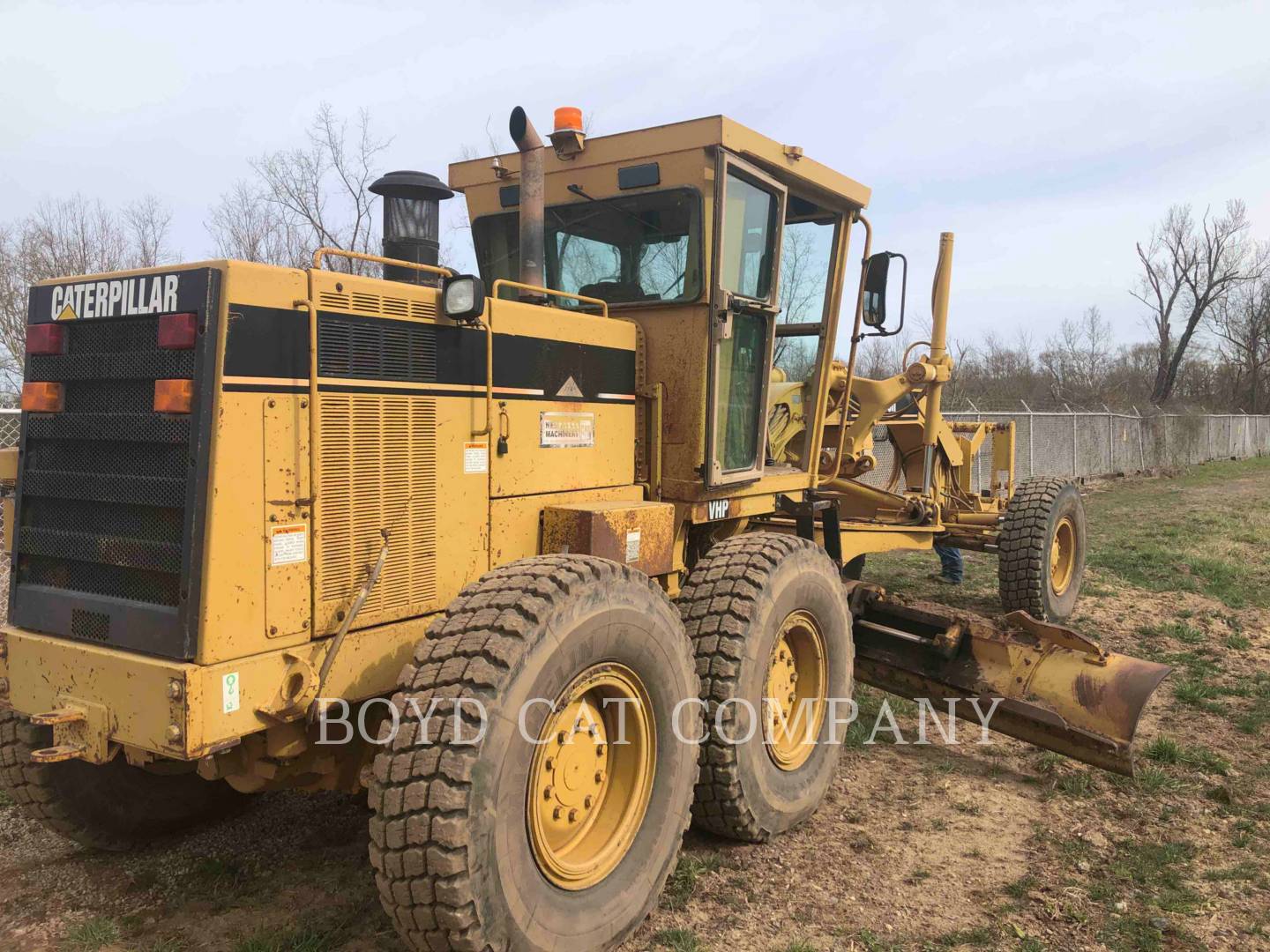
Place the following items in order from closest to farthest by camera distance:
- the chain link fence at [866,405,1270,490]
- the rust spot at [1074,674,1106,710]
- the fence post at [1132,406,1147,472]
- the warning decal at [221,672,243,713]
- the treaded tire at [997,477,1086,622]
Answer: the warning decal at [221,672,243,713] < the rust spot at [1074,674,1106,710] < the treaded tire at [997,477,1086,622] < the chain link fence at [866,405,1270,490] < the fence post at [1132,406,1147,472]

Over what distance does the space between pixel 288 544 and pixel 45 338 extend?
3.88ft

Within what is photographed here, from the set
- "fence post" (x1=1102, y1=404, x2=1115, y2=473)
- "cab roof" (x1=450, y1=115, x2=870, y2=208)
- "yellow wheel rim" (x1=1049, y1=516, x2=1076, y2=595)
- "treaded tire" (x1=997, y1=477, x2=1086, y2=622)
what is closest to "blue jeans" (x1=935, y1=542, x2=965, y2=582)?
"yellow wheel rim" (x1=1049, y1=516, x2=1076, y2=595)

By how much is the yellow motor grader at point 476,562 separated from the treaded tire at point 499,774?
0.01 metres

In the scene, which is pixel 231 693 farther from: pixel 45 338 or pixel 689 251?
pixel 689 251

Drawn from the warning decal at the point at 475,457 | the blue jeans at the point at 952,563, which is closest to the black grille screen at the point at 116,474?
the warning decal at the point at 475,457

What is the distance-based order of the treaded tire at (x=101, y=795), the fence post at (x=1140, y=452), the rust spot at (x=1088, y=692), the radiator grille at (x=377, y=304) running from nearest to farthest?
the radiator grille at (x=377, y=304) < the treaded tire at (x=101, y=795) < the rust spot at (x=1088, y=692) < the fence post at (x=1140, y=452)

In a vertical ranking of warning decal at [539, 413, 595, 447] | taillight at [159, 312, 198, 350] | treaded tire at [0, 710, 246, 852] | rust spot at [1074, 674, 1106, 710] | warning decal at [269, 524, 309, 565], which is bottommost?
treaded tire at [0, 710, 246, 852]

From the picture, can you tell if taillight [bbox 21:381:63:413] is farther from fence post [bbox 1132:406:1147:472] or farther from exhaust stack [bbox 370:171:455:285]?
fence post [bbox 1132:406:1147:472]

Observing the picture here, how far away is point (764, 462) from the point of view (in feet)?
17.4

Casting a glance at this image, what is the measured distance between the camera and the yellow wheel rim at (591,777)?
3113 millimetres

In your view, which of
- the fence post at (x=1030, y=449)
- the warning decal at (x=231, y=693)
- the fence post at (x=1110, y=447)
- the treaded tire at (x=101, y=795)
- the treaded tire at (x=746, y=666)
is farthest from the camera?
the fence post at (x=1110, y=447)

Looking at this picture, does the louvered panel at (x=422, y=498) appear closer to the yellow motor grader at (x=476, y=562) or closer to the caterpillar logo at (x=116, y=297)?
the yellow motor grader at (x=476, y=562)

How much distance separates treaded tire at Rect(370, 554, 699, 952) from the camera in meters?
2.67

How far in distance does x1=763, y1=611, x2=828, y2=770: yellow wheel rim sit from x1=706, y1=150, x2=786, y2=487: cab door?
0.81m
